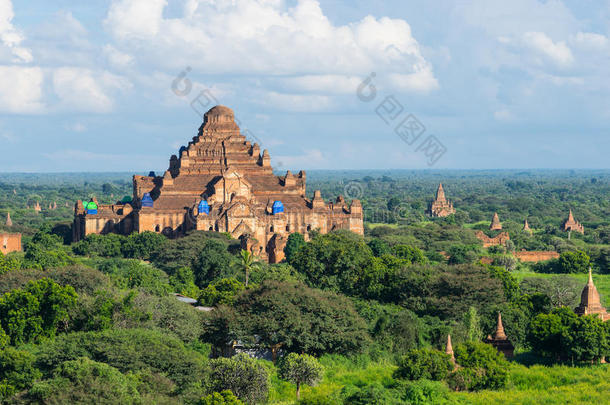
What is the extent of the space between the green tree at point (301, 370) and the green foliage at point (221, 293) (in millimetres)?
11852

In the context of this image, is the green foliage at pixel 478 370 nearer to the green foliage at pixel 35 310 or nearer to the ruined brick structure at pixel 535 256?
the green foliage at pixel 35 310

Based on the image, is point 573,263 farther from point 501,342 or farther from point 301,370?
point 301,370

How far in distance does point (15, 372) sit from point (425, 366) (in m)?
17.9

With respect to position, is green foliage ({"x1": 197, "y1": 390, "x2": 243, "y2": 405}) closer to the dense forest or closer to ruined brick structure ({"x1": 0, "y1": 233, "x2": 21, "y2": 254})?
the dense forest

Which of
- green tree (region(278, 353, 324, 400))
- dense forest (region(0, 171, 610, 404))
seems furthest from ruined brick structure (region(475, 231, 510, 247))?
green tree (region(278, 353, 324, 400))

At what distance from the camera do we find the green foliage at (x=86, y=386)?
36906 millimetres

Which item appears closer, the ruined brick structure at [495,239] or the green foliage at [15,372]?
the green foliage at [15,372]

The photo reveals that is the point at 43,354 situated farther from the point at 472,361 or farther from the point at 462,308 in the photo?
the point at 462,308

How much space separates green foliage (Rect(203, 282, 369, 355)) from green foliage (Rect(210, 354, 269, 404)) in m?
6.90

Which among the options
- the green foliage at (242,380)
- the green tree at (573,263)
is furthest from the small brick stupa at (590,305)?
the green tree at (573,263)

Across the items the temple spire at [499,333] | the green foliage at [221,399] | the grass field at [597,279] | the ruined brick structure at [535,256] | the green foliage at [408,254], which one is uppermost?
the green foliage at [408,254]

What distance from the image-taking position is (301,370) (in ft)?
146

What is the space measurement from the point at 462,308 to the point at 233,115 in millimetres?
52915

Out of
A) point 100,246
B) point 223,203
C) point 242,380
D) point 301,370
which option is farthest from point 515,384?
point 100,246
